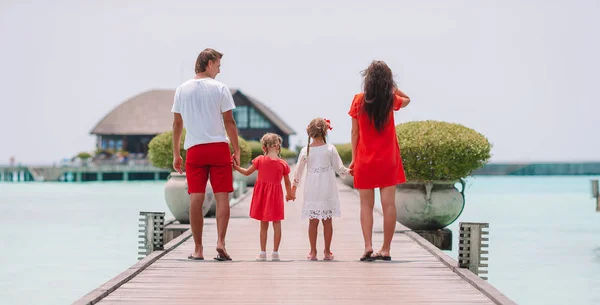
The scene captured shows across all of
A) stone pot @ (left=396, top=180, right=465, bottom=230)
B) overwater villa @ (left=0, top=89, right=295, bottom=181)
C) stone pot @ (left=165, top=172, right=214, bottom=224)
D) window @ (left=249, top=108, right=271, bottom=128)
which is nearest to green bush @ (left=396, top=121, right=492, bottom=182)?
stone pot @ (left=396, top=180, right=465, bottom=230)

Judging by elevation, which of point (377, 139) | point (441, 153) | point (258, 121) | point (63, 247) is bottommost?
point (63, 247)

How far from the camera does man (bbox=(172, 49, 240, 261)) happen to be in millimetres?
8695

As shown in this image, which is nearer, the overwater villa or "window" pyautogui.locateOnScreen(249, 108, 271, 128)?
the overwater villa

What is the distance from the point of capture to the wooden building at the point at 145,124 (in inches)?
3029

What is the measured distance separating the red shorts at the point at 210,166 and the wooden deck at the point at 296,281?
2.65 ft

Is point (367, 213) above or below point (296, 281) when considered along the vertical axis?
above

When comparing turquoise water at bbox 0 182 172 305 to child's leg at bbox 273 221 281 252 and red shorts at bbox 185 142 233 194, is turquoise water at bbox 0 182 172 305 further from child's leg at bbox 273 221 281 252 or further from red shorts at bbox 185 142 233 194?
red shorts at bbox 185 142 233 194

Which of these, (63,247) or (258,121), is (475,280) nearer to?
(63,247)

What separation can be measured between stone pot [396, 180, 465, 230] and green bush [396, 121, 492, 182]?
0.22 metres

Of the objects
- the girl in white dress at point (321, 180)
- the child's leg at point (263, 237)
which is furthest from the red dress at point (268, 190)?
the girl in white dress at point (321, 180)

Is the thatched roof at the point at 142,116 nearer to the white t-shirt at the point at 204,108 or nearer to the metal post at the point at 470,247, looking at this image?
the white t-shirt at the point at 204,108

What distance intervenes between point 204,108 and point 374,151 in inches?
69.7

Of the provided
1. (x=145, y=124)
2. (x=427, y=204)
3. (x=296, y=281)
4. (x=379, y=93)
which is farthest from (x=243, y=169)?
(x=145, y=124)

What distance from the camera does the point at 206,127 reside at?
8.69 m
